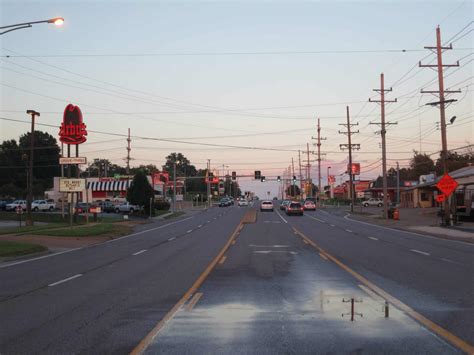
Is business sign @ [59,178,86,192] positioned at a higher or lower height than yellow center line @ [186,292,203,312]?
higher

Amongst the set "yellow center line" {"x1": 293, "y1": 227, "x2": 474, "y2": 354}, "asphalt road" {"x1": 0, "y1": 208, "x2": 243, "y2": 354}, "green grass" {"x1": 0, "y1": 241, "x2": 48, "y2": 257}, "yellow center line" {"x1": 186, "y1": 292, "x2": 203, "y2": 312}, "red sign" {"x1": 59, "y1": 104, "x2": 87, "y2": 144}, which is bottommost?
"asphalt road" {"x1": 0, "y1": 208, "x2": 243, "y2": 354}

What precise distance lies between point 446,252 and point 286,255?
6729 millimetres

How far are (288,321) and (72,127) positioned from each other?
37.7 meters


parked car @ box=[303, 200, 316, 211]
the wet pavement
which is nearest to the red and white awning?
parked car @ box=[303, 200, 316, 211]

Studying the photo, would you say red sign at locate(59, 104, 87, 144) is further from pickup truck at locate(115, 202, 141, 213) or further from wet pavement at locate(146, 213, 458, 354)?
wet pavement at locate(146, 213, 458, 354)

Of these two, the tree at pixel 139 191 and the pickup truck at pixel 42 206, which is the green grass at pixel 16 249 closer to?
the tree at pixel 139 191

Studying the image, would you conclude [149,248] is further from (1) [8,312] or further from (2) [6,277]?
(1) [8,312]

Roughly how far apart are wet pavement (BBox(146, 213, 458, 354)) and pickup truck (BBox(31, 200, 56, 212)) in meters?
65.5

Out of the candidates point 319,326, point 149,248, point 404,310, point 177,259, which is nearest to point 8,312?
point 319,326

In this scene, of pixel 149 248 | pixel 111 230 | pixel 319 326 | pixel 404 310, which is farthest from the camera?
pixel 111 230

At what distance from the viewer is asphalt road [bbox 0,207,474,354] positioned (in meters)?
7.73

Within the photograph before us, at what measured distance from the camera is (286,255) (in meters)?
21.1

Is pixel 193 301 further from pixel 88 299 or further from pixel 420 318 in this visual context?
pixel 420 318

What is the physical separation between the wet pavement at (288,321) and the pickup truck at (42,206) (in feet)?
215
